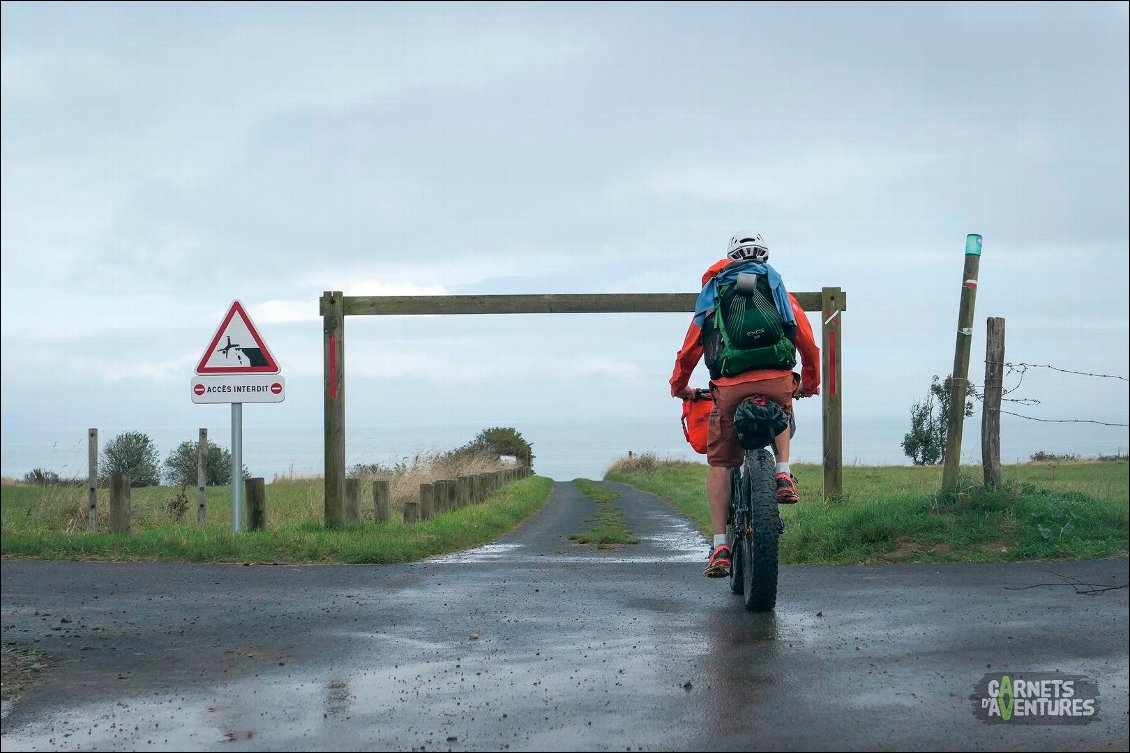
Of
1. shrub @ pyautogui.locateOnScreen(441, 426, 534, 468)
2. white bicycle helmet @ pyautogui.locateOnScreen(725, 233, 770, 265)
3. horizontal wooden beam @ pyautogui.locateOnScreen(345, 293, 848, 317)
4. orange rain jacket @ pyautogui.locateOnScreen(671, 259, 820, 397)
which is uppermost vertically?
horizontal wooden beam @ pyautogui.locateOnScreen(345, 293, 848, 317)

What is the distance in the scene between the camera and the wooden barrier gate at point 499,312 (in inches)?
495

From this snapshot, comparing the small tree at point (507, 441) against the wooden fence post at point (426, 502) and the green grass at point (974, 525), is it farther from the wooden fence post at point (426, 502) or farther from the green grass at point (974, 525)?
the green grass at point (974, 525)

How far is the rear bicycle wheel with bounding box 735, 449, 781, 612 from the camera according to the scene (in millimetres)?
6156

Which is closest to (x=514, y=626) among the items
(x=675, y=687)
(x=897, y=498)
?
(x=675, y=687)

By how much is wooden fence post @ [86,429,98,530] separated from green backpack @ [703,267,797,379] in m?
6.30

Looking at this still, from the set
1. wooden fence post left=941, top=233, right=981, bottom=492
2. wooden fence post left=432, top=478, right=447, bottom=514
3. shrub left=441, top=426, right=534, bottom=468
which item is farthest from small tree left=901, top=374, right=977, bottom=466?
shrub left=441, top=426, right=534, bottom=468

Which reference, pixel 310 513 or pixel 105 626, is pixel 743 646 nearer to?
pixel 105 626

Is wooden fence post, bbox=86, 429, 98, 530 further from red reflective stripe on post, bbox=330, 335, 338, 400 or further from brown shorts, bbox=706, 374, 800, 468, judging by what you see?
brown shorts, bbox=706, 374, 800, 468

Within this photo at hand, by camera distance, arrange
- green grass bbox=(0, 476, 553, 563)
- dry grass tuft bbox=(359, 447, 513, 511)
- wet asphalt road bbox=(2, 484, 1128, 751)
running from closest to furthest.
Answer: wet asphalt road bbox=(2, 484, 1128, 751), green grass bbox=(0, 476, 553, 563), dry grass tuft bbox=(359, 447, 513, 511)

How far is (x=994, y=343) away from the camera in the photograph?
1021cm

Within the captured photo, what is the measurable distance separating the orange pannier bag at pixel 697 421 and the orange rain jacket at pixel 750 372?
0.18 m

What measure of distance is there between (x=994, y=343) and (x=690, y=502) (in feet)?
32.5

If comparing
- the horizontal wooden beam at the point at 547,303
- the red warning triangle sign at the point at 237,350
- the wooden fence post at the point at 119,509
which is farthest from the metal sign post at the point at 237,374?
the wooden fence post at the point at 119,509

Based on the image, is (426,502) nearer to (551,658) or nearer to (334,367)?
(334,367)
